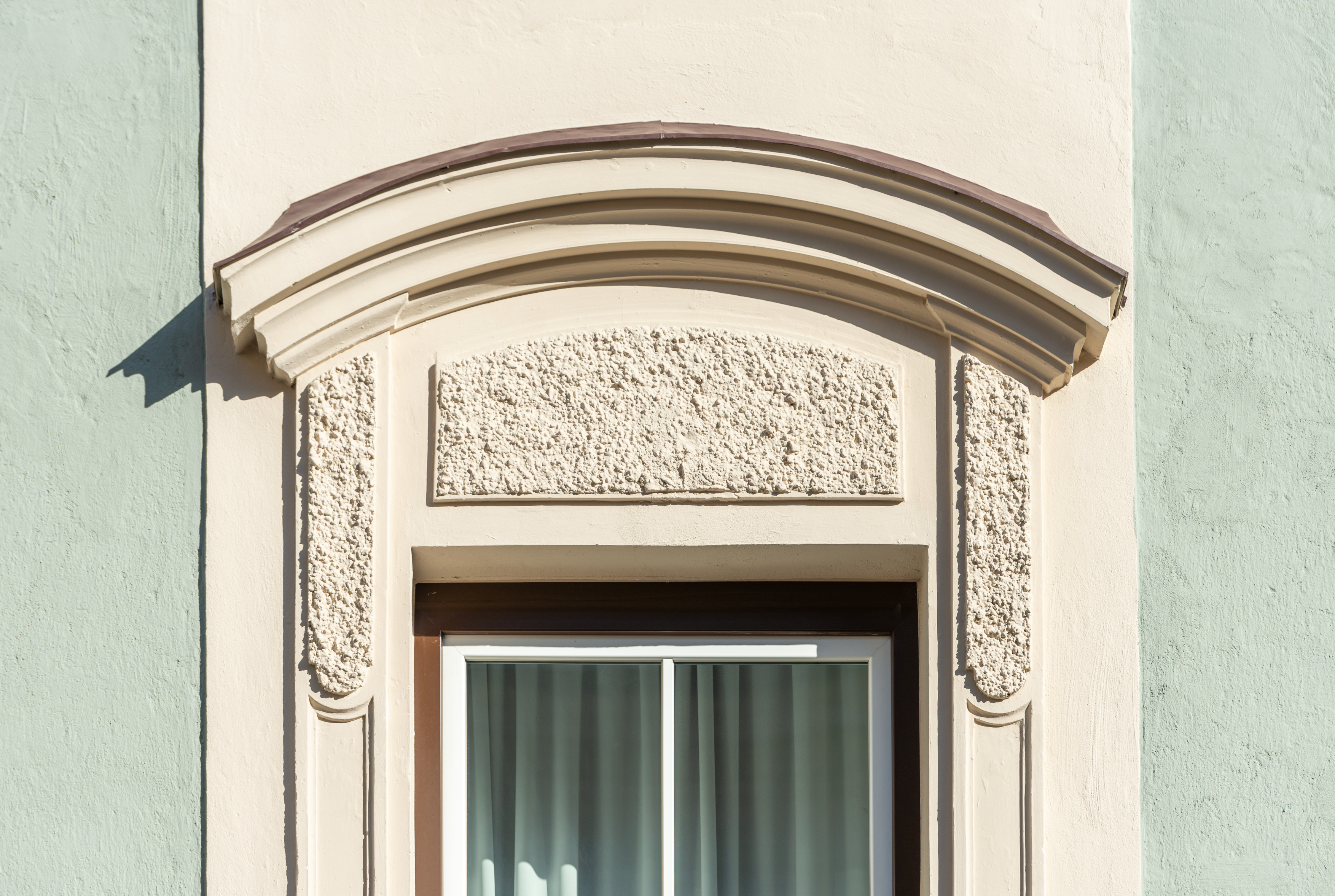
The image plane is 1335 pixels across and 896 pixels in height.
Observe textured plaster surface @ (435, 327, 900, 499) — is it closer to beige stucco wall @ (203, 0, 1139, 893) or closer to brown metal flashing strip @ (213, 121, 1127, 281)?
beige stucco wall @ (203, 0, 1139, 893)

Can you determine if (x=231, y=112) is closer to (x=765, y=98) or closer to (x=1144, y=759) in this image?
(x=765, y=98)

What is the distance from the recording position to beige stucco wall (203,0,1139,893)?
9.35ft

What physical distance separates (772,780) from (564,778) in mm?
536

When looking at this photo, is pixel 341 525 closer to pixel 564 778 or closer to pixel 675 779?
pixel 564 778

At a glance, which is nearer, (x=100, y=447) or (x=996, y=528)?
(x=996, y=528)

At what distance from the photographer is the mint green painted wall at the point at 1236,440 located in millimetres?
2803

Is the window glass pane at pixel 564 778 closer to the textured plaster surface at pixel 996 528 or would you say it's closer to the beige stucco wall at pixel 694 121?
the beige stucco wall at pixel 694 121

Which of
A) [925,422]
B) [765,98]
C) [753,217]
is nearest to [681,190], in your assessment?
[753,217]

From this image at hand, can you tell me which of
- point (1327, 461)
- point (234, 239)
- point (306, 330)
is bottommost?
point (1327, 461)

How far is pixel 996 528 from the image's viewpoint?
9.41ft

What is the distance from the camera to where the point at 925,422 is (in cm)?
294

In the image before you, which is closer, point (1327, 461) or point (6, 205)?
point (1327, 461)

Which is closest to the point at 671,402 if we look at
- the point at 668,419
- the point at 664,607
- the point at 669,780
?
the point at 668,419

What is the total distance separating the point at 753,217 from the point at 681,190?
0.19 metres
